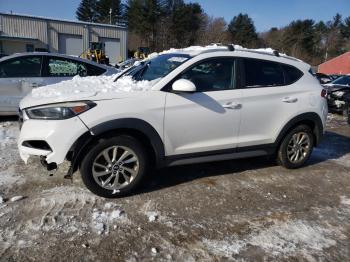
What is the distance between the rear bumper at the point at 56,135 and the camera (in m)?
3.71

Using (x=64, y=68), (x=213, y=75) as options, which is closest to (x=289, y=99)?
(x=213, y=75)

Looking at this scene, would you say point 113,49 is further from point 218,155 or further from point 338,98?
point 218,155

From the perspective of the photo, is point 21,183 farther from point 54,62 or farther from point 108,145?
point 54,62

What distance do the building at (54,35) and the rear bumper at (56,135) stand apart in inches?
1444

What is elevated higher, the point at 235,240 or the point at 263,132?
the point at 263,132

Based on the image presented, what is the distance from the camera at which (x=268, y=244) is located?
341 cm

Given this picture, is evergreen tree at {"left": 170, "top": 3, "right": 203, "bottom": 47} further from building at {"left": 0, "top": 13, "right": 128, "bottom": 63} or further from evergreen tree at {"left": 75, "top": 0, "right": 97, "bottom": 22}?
evergreen tree at {"left": 75, "top": 0, "right": 97, "bottom": 22}

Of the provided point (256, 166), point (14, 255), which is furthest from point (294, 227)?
point (14, 255)

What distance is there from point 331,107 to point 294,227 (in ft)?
29.5

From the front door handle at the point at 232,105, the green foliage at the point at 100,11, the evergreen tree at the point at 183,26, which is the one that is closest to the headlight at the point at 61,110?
the front door handle at the point at 232,105

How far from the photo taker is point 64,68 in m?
7.57

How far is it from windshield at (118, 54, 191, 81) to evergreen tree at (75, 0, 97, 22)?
73302 mm

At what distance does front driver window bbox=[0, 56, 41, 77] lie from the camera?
7.27m

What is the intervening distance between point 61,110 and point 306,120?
3623 mm
